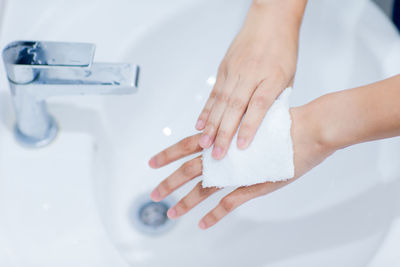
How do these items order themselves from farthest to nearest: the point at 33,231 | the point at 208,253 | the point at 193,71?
the point at 193,71 → the point at 208,253 → the point at 33,231

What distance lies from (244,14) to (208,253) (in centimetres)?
35

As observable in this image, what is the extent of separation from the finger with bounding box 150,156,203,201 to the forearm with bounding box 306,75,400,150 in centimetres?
14

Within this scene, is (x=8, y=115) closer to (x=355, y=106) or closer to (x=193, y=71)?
(x=193, y=71)

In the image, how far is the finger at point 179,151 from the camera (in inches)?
22.6

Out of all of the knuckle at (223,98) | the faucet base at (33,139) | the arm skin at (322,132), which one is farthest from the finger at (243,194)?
the faucet base at (33,139)

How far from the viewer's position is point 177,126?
69 centimetres

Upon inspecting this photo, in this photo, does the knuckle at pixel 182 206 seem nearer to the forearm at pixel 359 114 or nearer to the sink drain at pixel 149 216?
the sink drain at pixel 149 216

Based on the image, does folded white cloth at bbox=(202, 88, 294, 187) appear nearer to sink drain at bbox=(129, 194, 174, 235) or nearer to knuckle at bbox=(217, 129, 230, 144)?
knuckle at bbox=(217, 129, 230, 144)

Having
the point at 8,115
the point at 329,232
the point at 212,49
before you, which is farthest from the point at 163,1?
the point at 329,232

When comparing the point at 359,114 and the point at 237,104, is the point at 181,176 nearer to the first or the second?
the point at 237,104

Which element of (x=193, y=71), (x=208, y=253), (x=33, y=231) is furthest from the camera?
(x=193, y=71)

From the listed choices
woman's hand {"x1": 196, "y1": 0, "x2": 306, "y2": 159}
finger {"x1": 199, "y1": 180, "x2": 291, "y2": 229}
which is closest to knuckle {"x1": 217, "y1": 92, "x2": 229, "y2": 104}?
woman's hand {"x1": 196, "y1": 0, "x2": 306, "y2": 159}

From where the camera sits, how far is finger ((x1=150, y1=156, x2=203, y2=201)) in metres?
0.57

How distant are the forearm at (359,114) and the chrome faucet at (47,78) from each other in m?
0.20
